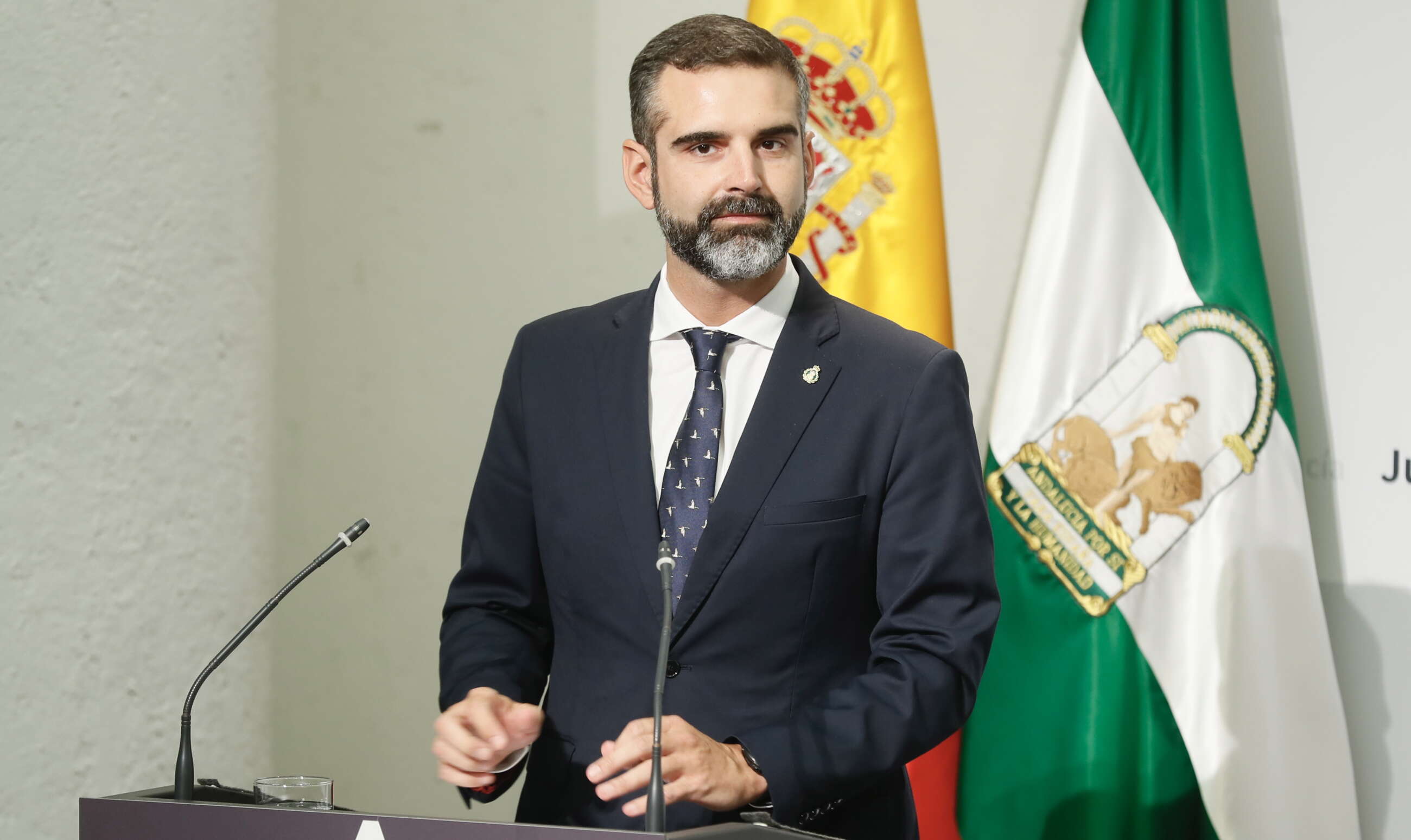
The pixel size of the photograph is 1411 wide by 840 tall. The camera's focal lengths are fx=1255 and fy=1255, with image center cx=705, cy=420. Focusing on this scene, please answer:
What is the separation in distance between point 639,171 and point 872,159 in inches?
36.8

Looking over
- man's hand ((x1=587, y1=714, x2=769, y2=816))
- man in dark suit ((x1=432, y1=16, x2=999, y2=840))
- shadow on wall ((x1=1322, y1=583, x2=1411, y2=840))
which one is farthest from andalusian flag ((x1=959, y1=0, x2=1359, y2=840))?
man's hand ((x1=587, y1=714, x2=769, y2=816))

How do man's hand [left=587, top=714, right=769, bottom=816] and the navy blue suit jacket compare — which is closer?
man's hand [left=587, top=714, right=769, bottom=816]

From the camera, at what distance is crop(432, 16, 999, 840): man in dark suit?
143 cm

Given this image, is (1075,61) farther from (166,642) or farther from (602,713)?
(166,642)

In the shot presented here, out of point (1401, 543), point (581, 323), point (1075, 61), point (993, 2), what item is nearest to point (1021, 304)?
point (1075, 61)

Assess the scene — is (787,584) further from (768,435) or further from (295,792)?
(295,792)

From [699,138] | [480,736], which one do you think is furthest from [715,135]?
[480,736]

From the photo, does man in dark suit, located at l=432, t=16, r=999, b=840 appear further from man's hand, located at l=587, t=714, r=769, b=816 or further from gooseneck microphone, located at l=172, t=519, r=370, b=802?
gooseneck microphone, located at l=172, t=519, r=370, b=802

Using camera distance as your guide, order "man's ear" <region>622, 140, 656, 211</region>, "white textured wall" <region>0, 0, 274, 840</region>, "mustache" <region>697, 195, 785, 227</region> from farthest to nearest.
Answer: "white textured wall" <region>0, 0, 274, 840</region> < "man's ear" <region>622, 140, 656, 211</region> < "mustache" <region>697, 195, 785, 227</region>

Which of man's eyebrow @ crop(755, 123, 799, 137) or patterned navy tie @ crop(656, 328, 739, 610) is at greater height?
man's eyebrow @ crop(755, 123, 799, 137)

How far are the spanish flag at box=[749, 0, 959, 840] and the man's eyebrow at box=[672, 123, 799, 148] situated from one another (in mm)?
940

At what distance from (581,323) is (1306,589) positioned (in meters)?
1.44

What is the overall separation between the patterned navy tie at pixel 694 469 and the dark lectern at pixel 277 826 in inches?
18.2

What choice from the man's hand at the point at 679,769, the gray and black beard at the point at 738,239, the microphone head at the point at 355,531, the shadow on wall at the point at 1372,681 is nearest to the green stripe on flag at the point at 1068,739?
the shadow on wall at the point at 1372,681
